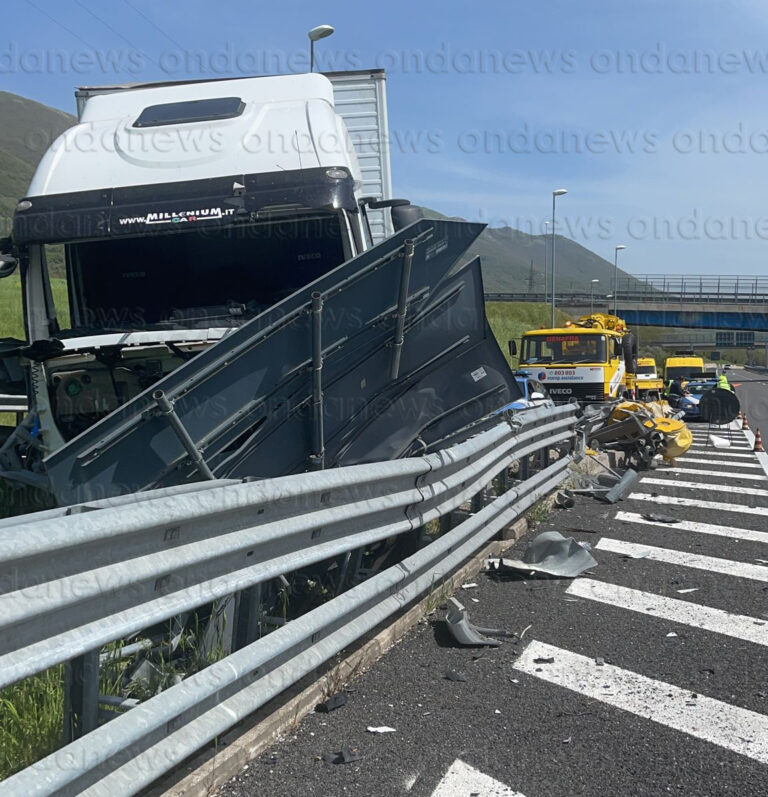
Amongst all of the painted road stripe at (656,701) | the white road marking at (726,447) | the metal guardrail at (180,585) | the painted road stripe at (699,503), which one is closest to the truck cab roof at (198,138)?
the metal guardrail at (180,585)

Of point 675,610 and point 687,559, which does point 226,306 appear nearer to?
point 675,610

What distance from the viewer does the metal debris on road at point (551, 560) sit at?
19.5 ft

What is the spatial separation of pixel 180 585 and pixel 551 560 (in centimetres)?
382

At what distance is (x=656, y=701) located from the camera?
383cm

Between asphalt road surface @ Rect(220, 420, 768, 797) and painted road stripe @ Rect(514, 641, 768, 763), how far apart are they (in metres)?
0.01

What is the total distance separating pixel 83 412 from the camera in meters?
5.78

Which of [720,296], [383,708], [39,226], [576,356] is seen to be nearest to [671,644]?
[383,708]

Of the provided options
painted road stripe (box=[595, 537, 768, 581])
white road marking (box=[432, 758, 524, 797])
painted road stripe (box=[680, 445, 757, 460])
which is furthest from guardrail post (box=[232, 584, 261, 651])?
painted road stripe (box=[680, 445, 757, 460])

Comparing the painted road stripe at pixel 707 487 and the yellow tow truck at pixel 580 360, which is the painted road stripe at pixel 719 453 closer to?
the painted road stripe at pixel 707 487

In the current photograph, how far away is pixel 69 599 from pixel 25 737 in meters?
0.87

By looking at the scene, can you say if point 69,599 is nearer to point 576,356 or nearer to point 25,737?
point 25,737

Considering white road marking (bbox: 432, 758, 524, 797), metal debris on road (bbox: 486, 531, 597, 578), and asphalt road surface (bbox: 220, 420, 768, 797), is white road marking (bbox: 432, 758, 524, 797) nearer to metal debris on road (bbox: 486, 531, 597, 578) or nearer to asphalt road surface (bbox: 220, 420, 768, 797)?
asphalt road surface (bbox: 220, 420, 768, 797)

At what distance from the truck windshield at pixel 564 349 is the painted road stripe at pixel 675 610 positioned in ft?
50.4

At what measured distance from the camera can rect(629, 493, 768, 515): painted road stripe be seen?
8.94m
